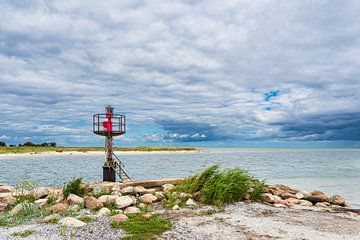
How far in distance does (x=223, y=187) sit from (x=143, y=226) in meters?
4.51

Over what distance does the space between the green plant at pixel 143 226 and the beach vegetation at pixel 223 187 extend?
302 cm

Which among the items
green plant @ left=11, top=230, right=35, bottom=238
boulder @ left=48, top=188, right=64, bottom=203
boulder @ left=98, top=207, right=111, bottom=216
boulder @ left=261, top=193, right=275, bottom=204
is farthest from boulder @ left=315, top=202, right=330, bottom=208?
green plant @ left=11, top=230, right=35, bottom=238

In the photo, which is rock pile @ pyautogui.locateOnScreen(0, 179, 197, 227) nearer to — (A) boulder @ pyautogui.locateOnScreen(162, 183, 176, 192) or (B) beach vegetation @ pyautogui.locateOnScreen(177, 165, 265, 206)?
(A) boulder @ pyautogui.locateOnScreen(162, 183, 176, 192)

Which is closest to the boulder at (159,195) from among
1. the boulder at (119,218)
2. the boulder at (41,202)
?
the boulder at (119,218)

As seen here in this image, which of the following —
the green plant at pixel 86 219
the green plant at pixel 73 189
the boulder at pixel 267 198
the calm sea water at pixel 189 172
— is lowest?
the calm sea water at pixel 189 172

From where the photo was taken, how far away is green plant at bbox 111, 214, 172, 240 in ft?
24.8

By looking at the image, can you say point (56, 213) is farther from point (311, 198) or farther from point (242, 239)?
point (311, 198)

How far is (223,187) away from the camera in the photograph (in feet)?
38.8

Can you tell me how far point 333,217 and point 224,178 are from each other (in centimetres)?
384

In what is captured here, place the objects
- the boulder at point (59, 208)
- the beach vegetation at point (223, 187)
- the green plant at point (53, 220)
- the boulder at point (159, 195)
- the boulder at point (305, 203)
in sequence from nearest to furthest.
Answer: the green plant at point (53, 220) < the boulder at point (59, 208) < the beach vegetation at point (223, 187) < the boulder at point (159, 195) < the boulder at point (305, 203)

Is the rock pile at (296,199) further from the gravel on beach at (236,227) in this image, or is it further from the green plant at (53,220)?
the green plant at (53,220)

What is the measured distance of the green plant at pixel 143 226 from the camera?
756 cm

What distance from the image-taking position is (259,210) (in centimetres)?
Answer: 1098

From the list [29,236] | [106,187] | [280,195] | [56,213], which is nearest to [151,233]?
[29,236]
